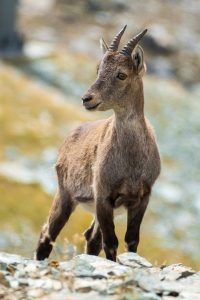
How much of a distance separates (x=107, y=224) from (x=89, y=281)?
3.67m

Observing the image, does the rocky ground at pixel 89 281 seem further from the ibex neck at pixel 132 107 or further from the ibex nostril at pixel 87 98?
the ibex neck at pixel 132 107

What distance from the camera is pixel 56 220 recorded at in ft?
61.1

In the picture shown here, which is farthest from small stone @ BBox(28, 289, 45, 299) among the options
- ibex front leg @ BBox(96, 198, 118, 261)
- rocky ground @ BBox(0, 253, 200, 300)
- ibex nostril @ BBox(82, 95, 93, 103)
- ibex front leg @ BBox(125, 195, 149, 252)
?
ibex front leg @ BBox(125, 195, 149, 252)

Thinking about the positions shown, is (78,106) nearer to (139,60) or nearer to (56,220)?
(56,220)

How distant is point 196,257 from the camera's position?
1599 inches

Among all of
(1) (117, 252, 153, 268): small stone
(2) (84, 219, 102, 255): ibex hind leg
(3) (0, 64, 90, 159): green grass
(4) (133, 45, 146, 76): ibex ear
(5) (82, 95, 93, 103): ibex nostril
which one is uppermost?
(3) (0, 64, 90, 159): green grass

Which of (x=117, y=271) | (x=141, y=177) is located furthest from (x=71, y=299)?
(x=141, y=177)

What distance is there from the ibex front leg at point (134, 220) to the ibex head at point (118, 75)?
75.1 inches

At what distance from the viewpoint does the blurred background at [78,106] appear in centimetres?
4178

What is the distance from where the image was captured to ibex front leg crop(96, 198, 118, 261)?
15547 millimetres

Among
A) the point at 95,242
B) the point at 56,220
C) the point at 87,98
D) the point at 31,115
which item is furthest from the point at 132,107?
the point at 31,115

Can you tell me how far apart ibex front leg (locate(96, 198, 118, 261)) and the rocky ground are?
6.38 feet

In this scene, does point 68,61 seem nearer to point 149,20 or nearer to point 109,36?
point 109,36

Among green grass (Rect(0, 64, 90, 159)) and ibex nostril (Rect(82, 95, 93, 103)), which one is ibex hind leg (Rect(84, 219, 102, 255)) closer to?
ibex nostril (Rect(82, 95, 93, 103))
